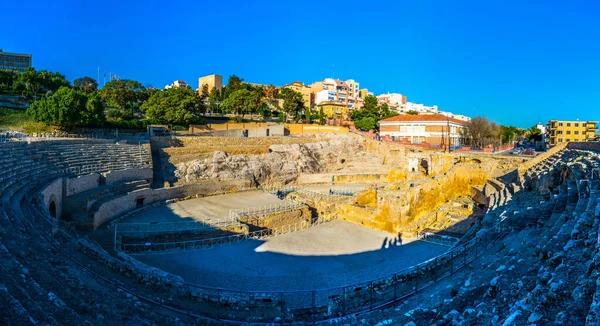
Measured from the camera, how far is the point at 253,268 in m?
14.6

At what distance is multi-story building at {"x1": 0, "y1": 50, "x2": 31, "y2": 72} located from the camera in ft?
281

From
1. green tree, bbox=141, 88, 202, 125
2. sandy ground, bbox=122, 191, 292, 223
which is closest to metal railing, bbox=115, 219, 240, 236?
sandy ground, bbox=122, 191, 292, 223

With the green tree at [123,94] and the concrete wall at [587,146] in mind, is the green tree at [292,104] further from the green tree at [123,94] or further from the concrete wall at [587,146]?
the concrete wall at [587,146]

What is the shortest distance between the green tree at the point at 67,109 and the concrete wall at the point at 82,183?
11779 millimetres

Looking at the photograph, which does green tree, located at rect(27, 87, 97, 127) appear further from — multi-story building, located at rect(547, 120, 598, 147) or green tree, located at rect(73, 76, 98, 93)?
multi-story building, located at rect(547, 120, 598, 147)

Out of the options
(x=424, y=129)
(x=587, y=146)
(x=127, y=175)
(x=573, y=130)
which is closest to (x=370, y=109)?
(x=424, y=129)

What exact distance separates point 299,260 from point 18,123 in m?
33.2

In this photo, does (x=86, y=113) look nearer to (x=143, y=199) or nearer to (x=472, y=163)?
(x=143, y=199)

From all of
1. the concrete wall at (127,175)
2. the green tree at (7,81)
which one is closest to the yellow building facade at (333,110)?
the green tree at (7,81)

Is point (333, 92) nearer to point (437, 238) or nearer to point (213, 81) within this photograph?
point (213, 81)

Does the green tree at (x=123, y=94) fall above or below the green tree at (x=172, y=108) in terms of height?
above

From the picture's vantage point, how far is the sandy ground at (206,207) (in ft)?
70.5

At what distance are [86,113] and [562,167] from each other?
3410 centimetres

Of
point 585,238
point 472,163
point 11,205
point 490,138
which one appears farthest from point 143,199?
point 490,138
